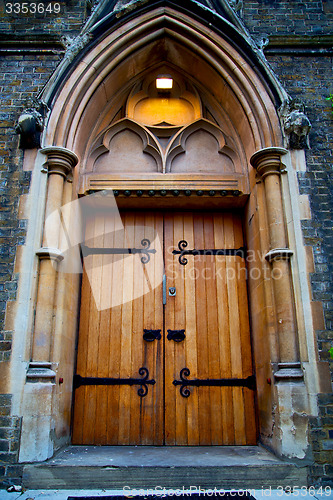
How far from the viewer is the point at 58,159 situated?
3885 mm

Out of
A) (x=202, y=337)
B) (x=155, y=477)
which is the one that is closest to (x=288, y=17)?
(x=202, y=337)

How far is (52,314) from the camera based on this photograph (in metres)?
3.53

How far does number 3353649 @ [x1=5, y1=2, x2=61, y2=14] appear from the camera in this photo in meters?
4.71

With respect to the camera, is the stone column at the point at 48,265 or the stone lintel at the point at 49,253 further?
the stone lintel at the point at 49,253

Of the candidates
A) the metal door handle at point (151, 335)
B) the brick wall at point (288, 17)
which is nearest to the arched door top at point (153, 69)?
A: the brick wall at point (288, 17)

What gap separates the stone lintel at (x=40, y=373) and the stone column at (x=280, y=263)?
189 centimetres

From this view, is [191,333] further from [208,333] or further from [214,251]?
[214,251]

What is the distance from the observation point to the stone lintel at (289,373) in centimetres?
330

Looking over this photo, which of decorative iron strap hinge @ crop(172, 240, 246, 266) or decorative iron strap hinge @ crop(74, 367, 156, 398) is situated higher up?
decorative iron strap hinge @ crop(172, 240, 246, 266)

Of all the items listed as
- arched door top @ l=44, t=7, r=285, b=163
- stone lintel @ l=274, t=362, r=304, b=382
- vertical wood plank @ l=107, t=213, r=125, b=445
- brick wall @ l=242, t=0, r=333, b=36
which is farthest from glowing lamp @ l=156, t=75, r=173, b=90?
Result: stone lintel @ l=274, t=362, r=304, b=382

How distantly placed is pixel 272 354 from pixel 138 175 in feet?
7.48

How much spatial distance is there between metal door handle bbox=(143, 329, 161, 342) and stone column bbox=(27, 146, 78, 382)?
100 cm

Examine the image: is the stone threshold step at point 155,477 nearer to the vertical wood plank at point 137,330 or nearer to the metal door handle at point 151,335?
the vertical wood plank at point 137,330

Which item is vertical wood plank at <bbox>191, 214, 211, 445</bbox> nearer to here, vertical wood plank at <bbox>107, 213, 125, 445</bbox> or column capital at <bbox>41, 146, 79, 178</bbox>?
vertical wood plank at <bbox>107, 213, 125, 445</bbox>
